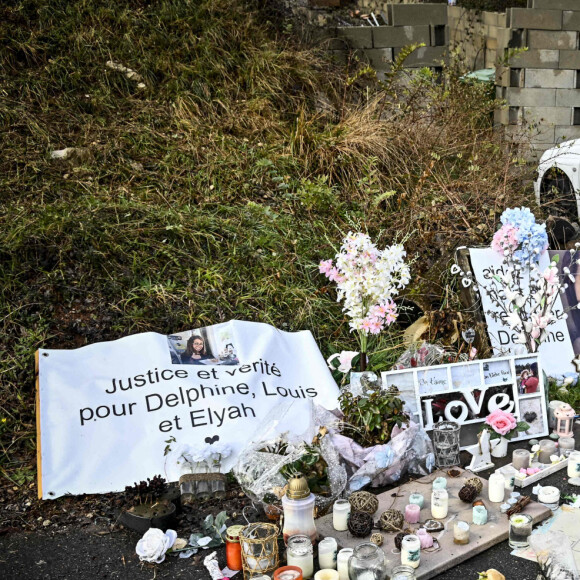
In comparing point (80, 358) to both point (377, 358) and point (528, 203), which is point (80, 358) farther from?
point (528, 203)

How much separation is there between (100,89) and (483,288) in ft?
14.6

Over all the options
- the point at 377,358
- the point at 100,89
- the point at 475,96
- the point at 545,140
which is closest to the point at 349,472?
the point at 377,358

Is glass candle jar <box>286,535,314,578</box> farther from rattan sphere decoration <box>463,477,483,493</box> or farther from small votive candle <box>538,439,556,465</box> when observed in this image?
small votive candle <box>538,439,556,465</box>

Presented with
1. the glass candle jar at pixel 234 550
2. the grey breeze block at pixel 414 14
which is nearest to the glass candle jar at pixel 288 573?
the glass candle jar at pixel 234 550

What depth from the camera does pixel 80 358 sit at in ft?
14.3

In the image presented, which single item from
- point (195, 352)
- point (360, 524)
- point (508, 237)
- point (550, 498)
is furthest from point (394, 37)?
point (360, 524)

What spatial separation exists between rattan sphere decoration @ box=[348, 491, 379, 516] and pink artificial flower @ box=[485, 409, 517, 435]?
0.93 meters

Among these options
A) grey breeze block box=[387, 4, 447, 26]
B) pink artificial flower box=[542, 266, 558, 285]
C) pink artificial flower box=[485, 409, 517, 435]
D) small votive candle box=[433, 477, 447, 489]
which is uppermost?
grey breeze block box=[387, 4, 447, 26]

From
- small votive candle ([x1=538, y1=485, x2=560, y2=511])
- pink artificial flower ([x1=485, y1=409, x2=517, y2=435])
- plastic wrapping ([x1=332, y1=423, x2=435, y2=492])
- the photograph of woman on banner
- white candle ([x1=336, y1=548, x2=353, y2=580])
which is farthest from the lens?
the photograph of woman on banner

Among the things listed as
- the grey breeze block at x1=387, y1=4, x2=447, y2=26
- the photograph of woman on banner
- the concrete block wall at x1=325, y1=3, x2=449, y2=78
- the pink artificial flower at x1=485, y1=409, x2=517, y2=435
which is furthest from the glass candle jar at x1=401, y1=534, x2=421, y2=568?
the grey breeze block at x1=387, y1=4, x2=447, y2=26

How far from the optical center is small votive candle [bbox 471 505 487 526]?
332 cm

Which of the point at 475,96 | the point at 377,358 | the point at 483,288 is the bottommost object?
the point at 377,358

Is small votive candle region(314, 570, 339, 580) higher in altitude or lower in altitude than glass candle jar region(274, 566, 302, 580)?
lower

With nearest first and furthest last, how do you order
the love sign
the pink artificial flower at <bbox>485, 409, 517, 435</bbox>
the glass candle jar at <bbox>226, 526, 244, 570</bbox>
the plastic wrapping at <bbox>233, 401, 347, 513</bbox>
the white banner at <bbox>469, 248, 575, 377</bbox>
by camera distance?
the glass candle jar at <bbox>226, 526, 244, 570</bbox> < the plastic wrapping at <bbox>233, 401, 347, 513</bbox> < the pink artificial flower at <bbox>485, 409, 517, 435</bbox> < the love sign < the white banner at <bbox>469, 248, 575, 377</bbox>
